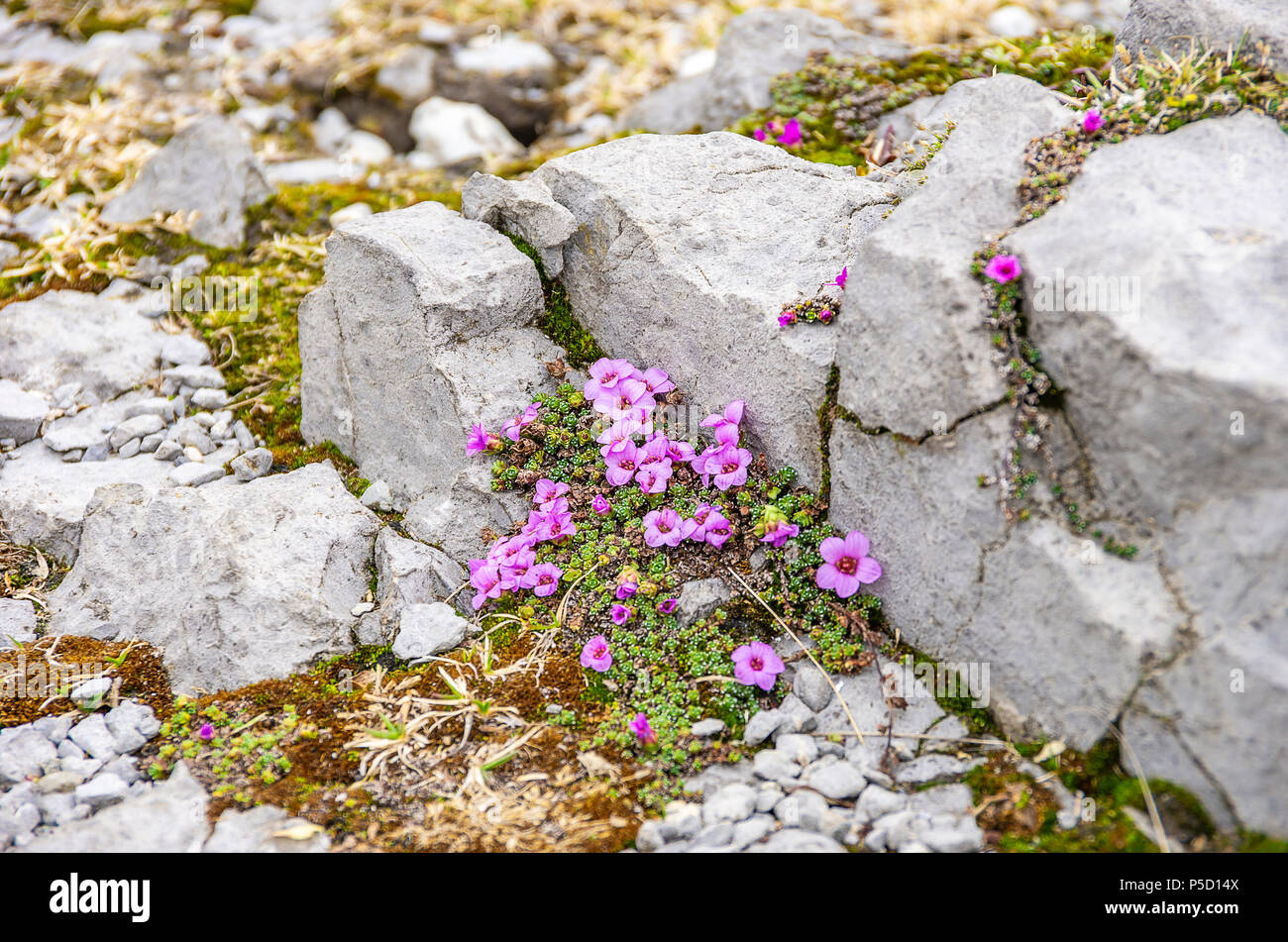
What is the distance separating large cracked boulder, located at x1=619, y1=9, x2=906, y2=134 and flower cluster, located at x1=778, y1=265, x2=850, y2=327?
11.7 feet

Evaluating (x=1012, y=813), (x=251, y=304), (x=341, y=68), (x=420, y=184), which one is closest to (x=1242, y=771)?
(x=1012, y=813)

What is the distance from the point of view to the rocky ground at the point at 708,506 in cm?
347

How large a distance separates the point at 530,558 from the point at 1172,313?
3.04 metres

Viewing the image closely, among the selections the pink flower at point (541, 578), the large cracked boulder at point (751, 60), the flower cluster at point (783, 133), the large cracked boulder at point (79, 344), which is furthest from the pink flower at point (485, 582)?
the large cracked boulder at point (751, 60)

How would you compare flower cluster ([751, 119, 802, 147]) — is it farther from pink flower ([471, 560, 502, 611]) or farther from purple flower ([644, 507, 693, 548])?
pink flower ([471, 560, 502, 611])

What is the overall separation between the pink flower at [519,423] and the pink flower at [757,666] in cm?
169

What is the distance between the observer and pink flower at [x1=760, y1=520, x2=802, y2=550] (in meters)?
4.37

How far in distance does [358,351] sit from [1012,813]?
164 inches

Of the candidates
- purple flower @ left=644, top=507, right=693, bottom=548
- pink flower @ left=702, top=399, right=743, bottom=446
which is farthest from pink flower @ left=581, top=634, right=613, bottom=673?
pink flower @ left=702, top=399, right=743, bottom=446

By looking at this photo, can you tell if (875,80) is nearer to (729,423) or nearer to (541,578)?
(729,423)

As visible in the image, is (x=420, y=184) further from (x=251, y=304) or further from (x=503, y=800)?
(x=503, y=800)

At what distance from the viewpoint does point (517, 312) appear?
17.6ft

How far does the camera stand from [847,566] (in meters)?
4.26

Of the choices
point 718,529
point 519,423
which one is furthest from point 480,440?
point 718,529
